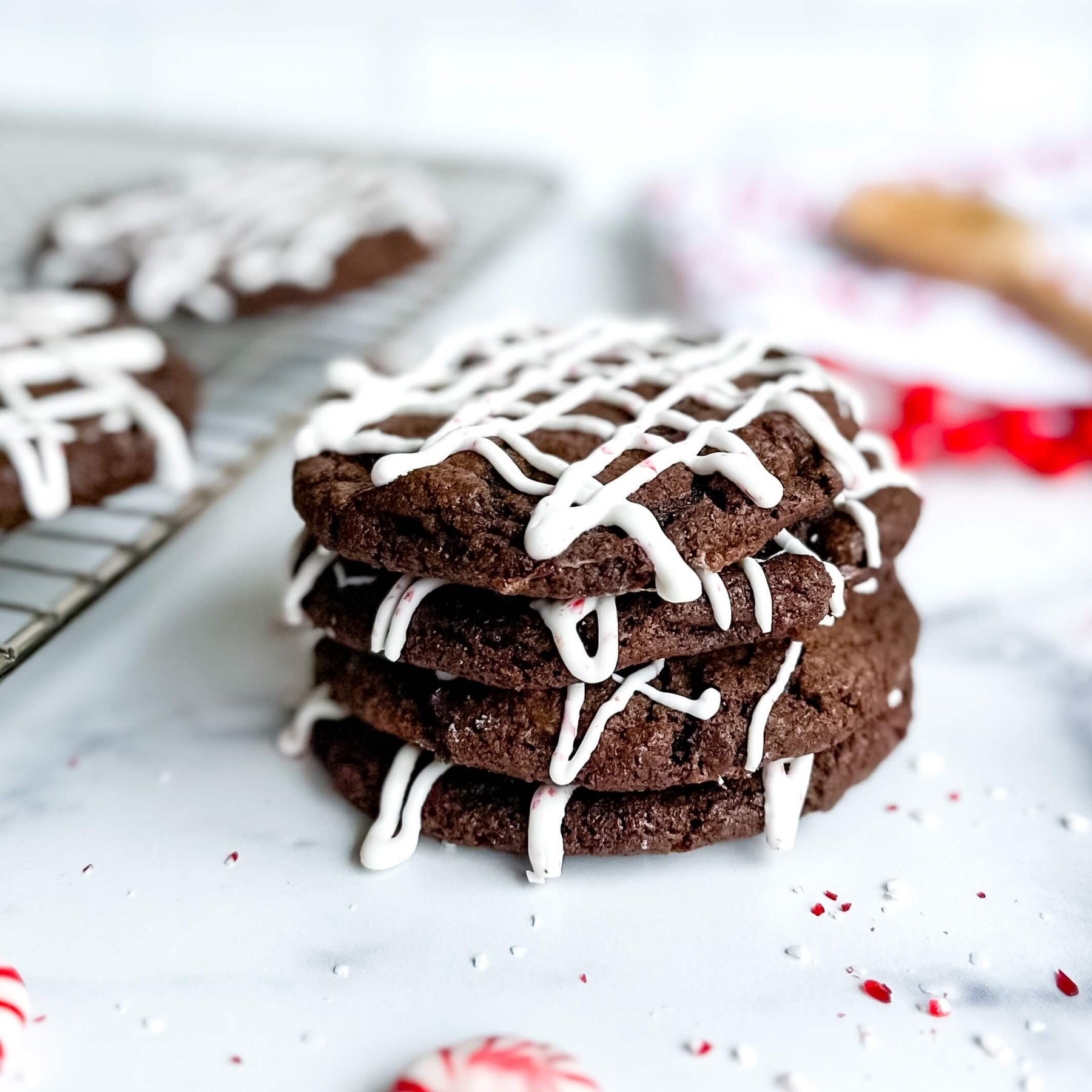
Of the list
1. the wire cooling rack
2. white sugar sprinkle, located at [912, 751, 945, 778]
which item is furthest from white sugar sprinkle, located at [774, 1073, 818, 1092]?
the wire cooling rack

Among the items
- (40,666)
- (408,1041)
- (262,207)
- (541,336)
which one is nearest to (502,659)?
(408,1041)

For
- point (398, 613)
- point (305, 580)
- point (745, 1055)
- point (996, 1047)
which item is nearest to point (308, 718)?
point (305, 580)

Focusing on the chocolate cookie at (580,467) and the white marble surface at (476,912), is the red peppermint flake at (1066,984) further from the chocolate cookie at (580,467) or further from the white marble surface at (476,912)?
the chocolate cookie at (580,467)

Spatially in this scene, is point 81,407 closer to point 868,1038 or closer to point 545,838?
point 545,838

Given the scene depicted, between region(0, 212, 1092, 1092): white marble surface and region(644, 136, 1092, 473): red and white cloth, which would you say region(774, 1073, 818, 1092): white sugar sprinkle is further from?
region(644, 136, 1092, 473): red and white cloth

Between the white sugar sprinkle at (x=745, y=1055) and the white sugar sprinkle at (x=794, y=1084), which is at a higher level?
the white sugar sprinkle at (x=794, y=1084)

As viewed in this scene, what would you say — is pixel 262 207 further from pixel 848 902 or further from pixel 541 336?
pixel 848 902

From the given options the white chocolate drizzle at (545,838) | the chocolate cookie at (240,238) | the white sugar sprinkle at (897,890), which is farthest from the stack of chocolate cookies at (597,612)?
the chocolate cookie at (240,238)
